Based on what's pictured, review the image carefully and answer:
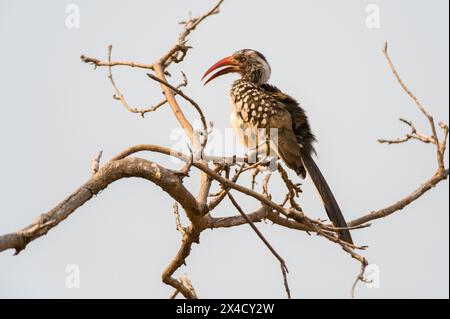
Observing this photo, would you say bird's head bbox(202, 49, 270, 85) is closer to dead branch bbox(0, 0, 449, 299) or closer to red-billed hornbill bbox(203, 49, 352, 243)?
red-billed hornbill bbox(203, 49, 352, 243)

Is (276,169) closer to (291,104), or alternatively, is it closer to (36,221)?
(291,104)

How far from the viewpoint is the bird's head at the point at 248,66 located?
625cm

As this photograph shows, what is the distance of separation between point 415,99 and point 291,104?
2239 millimetres

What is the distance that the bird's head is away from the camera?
625 cm

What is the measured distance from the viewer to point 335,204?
471 cm

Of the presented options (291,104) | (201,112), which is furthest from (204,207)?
(291,104)

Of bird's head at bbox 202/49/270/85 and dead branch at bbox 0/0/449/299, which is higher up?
bird's head at bbox 202/49/270/85

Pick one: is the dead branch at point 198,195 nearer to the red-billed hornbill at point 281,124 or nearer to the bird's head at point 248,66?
the red-billed hornbill at point 281,124

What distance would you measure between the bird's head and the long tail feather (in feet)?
4.28

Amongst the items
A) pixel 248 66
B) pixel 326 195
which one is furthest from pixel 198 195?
pixel 248 66

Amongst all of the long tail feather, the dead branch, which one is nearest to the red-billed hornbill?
the long tail feather

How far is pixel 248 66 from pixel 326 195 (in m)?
1.93

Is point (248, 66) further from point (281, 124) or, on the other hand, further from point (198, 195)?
point (198, 195)

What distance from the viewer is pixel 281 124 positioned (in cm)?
530
